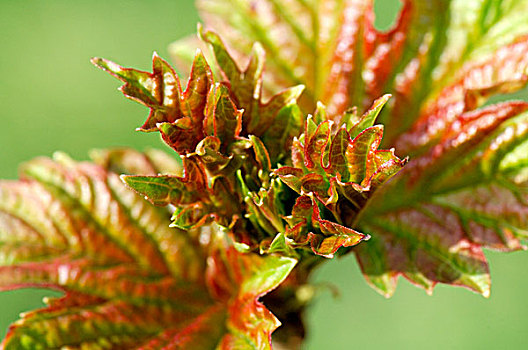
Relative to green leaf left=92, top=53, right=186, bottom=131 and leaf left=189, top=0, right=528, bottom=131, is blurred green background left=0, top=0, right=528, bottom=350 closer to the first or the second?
leaf left=189, top=0, right=528, bottom=131

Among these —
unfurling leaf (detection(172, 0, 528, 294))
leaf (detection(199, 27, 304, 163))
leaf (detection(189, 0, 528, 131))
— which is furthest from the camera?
leaf (detection(189, 0, 528, 131))

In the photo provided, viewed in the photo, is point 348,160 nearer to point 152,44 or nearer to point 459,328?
point 459,328

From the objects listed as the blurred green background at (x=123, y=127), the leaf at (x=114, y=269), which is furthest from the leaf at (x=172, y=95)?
the blurred green background at (x=123, y=127)

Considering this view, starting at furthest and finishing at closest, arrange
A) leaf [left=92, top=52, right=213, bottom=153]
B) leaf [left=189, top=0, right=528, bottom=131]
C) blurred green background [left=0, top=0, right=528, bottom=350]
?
blurred green background [left=0, top=0, right=528, bottom=350] < leaf [left=189, top=0, right=528, bottom=131] < leaf [left=92, top=52, right=213, bottom=153]

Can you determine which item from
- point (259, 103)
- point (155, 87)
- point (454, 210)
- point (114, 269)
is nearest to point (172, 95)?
point (155, 87)

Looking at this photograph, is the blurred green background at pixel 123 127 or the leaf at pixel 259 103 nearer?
the leaf at pixel 259 103

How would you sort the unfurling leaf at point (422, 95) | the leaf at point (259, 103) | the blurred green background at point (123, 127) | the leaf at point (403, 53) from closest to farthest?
the leaf at point (259, 103) < the unfurling leaf at point (422, 95) < the leaf at point (403, 53) < the blurred green background at point (123, 127)

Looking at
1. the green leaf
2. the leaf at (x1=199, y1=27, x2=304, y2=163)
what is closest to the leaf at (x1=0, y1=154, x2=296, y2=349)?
the leaf at (x1=199, y1=27, x2=304, y2=163)

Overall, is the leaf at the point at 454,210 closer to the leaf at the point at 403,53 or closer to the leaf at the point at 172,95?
the leaf at the point at 403,53
